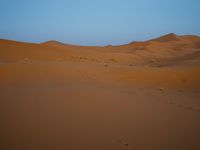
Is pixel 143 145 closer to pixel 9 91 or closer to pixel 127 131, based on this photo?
pixel 127 131

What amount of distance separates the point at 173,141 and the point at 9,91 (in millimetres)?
3343

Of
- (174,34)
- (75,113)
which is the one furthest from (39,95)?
(174,34)

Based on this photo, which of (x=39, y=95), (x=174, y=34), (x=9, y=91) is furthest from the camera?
(x=174, y=34)

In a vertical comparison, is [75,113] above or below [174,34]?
below

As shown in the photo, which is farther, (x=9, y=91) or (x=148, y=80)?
(x=148, y=80)

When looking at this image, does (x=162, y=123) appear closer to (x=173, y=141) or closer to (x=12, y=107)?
(x=173, y=141)

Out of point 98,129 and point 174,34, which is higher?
point 174,34

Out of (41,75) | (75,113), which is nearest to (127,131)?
(75,113)

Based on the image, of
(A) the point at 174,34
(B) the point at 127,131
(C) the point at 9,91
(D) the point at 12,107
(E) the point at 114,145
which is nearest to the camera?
(E) the point at 114,145

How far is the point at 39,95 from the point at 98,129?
163 centimetres

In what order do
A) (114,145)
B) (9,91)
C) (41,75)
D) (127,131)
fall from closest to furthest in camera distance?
(114,145) < (127,131) < (9,91) < (41,75)

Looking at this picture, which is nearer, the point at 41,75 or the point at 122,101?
the point at 122,101

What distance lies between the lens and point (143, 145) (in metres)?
2.57

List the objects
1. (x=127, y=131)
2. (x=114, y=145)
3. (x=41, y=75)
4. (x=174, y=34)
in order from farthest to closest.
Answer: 1. (x=174, y=34)
2. (x=41, y=75)
3. (x=127, y=131)
4. (x=114, y=145)
